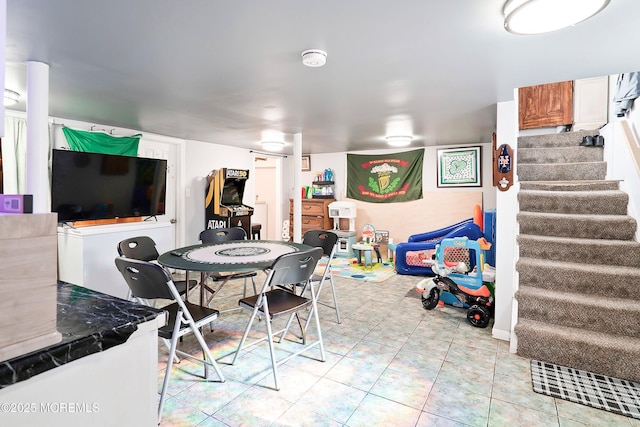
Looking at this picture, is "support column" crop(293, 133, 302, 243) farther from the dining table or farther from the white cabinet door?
the white cabinet door

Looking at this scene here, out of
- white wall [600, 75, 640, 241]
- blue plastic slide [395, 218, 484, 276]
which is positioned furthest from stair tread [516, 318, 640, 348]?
blue plastic slide [395, 218, 484, 276]

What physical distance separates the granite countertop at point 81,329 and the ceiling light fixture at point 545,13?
6.34ft

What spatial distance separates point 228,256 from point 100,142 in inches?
112

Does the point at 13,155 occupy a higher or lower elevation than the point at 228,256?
higher

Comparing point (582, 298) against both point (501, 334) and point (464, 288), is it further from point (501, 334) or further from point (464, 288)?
point (464, 288)

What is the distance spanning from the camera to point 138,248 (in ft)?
10.1

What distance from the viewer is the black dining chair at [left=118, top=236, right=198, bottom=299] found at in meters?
2.85

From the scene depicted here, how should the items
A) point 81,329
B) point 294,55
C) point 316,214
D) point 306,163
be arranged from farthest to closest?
point 306,163 < point 316,214 < point 294,55 < point 81,329

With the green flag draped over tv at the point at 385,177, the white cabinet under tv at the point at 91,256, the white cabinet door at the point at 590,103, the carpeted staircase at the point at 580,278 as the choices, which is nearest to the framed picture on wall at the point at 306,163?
the green flag draped over tv at the point at 385,177

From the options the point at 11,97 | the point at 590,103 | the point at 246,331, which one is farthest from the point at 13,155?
the point at 590,103

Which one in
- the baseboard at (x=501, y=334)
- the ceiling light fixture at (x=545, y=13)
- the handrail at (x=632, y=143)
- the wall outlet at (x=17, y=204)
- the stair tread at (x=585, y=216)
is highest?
the ceiling light fixture at (x=545, y=13)

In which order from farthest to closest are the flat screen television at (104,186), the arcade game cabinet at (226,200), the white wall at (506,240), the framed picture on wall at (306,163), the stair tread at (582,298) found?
the framed picture on wall at (306,163), the arcade game cabinet at (226,200), the flat screen television at (104,186), the white wall at (506,240), the stair tread at (582,298)

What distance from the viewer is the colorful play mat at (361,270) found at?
5.16 metres

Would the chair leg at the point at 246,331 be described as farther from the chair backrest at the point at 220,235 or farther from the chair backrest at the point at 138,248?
the chair backrest at the point at 220,235
